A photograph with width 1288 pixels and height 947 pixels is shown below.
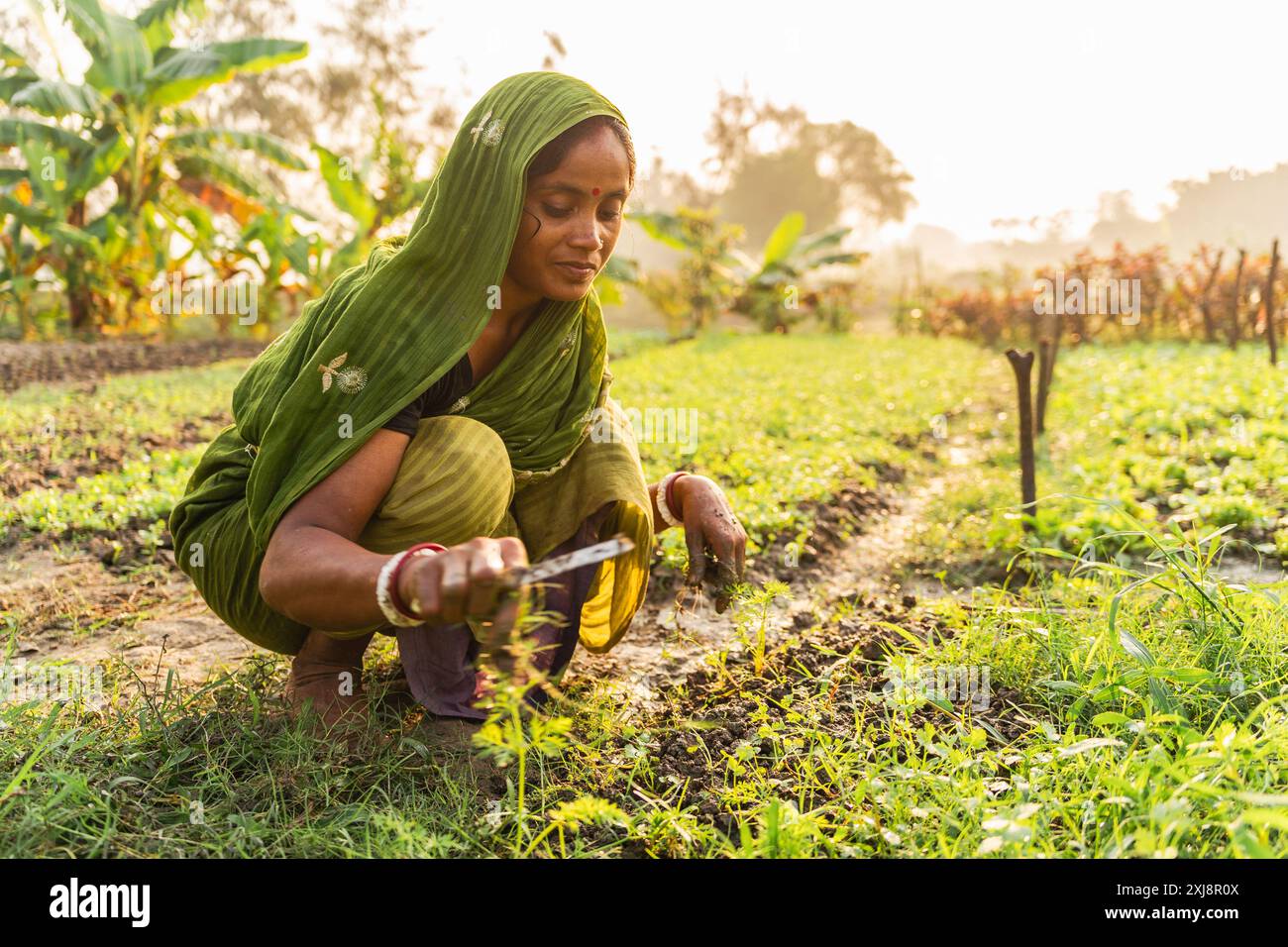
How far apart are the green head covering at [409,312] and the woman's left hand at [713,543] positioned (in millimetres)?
747

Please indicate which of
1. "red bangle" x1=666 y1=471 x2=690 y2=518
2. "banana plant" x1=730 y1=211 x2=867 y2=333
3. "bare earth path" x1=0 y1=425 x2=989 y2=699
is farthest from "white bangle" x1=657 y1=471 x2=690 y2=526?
"banana plant" x1=730 y1=211 x2=867 y2=333

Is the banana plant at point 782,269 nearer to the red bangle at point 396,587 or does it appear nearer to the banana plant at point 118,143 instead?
the banana plant at point 118,143

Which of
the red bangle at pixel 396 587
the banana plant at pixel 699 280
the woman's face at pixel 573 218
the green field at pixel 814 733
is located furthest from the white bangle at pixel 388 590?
the banana plant at pixel 699 280

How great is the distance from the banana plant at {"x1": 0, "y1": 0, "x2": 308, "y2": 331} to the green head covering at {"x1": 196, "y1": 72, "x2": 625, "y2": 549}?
28.9 feet

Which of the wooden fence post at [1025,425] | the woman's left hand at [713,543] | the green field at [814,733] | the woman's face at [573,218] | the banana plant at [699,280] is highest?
the banana plant at [699,280]

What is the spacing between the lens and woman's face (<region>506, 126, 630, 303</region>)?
2.04 metres

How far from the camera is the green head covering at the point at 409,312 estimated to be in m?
1.98

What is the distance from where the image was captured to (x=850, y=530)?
4309 mm

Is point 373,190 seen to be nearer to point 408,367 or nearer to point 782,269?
point 782,269

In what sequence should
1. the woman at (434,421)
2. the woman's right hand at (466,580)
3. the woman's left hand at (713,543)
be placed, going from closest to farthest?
the woman's right hand at (466,580) < the woman at (434,421) < the woman's left hand at (713,543)

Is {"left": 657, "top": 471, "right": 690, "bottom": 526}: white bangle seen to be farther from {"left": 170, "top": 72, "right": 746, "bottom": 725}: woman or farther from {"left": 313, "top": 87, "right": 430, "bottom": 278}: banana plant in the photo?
{"left": 313, "top": 87, "right": 430, "bottom": 278}: banana plant

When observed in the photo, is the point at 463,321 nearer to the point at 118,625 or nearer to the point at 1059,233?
the point at 118,625

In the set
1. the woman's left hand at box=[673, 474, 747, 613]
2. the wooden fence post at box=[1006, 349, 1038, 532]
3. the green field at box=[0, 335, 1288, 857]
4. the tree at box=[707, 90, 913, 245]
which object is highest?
the tree at box=[707, 90, 913, 245]
